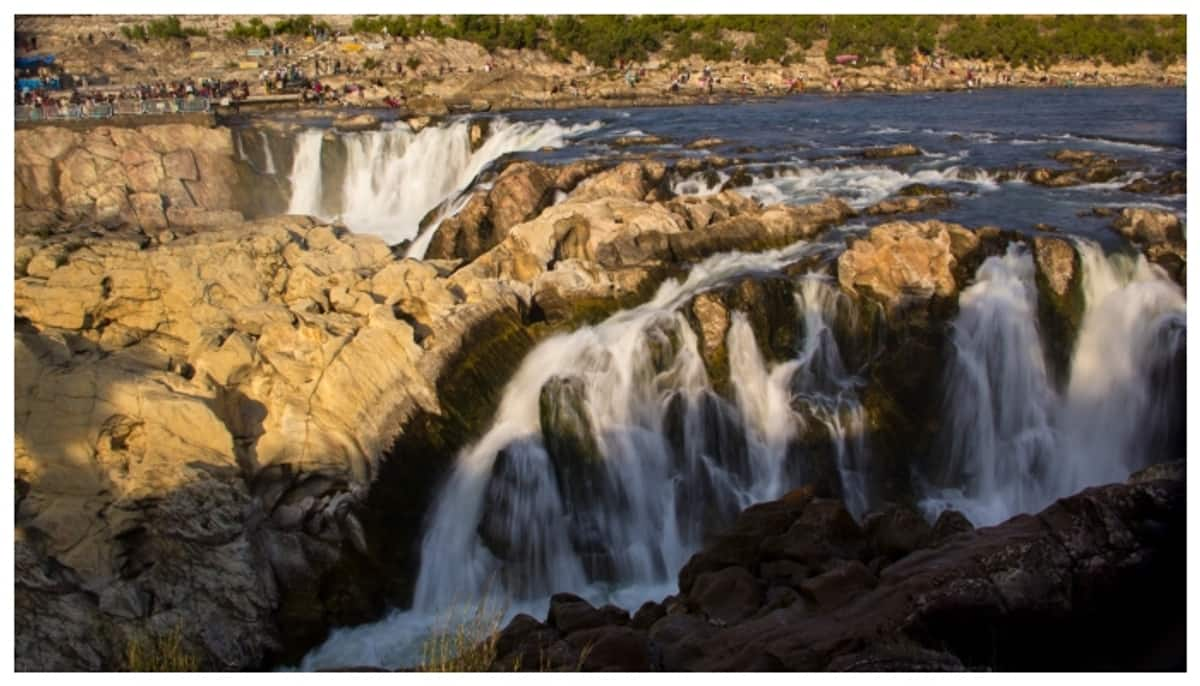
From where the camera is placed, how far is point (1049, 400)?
13.7 meters

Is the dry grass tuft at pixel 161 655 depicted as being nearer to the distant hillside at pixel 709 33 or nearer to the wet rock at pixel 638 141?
the wet rock at pixel 638 141

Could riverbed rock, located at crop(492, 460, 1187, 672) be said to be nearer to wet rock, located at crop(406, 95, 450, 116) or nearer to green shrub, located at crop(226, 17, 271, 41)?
wet rock, located at crop(406, 95, 450, 116)

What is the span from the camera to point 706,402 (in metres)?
13.2

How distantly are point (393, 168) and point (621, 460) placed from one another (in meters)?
14.6

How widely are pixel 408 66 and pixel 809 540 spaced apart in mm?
37151

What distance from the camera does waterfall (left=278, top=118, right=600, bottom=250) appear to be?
965 inches

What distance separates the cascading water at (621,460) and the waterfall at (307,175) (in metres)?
12.7

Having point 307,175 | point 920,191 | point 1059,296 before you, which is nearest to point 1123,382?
point 1059,296

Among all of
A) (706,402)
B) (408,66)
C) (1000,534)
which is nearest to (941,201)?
(706,402)

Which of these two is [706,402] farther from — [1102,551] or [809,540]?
[1102,551]

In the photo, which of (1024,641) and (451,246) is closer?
(1024,641)

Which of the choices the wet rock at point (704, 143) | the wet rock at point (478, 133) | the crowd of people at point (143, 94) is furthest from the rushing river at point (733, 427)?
the crowd of people at point (143, 94)

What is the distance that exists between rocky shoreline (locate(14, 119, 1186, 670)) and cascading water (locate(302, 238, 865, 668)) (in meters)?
0.31

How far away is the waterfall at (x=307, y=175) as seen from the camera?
81.0ft
